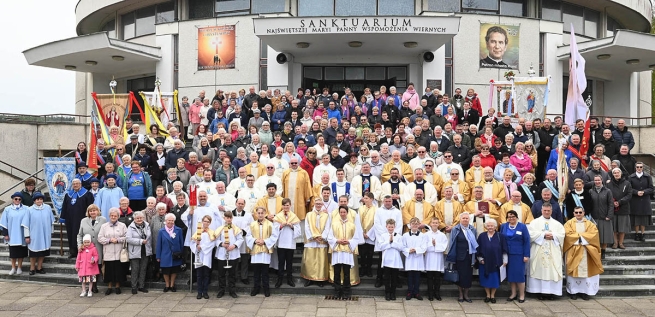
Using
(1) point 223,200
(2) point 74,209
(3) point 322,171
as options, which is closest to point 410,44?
(3) point 322,171

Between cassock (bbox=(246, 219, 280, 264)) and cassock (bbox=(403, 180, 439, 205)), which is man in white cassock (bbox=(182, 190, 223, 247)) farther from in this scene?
cassock (bbox=(403, 180, 439, 205))

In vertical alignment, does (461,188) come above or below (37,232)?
above

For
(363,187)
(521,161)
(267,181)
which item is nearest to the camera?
(363,187)

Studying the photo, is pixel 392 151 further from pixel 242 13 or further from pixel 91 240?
pixel 242 13

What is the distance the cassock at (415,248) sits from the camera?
32.1 ft

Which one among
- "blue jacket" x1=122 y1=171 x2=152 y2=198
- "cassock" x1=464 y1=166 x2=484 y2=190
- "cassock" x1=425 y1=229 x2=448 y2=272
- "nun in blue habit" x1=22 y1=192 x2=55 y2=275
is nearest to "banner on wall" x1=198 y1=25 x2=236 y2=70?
"blue jacket" x1=122 y1=171 x2=152 y2=198

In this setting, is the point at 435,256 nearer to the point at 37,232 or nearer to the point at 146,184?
the point at 146,184

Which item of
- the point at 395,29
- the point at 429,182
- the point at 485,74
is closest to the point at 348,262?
the point at 429,182

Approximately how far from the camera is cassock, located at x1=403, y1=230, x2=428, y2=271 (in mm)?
9773

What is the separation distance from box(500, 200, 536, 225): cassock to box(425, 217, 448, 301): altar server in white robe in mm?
1299

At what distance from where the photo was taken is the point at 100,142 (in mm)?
12891

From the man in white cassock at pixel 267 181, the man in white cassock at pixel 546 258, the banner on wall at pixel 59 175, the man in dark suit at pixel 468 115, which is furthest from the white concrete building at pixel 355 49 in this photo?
the man in white cassock at pixel 546 258

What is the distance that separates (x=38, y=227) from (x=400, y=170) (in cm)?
795

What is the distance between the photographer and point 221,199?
11.1 m
